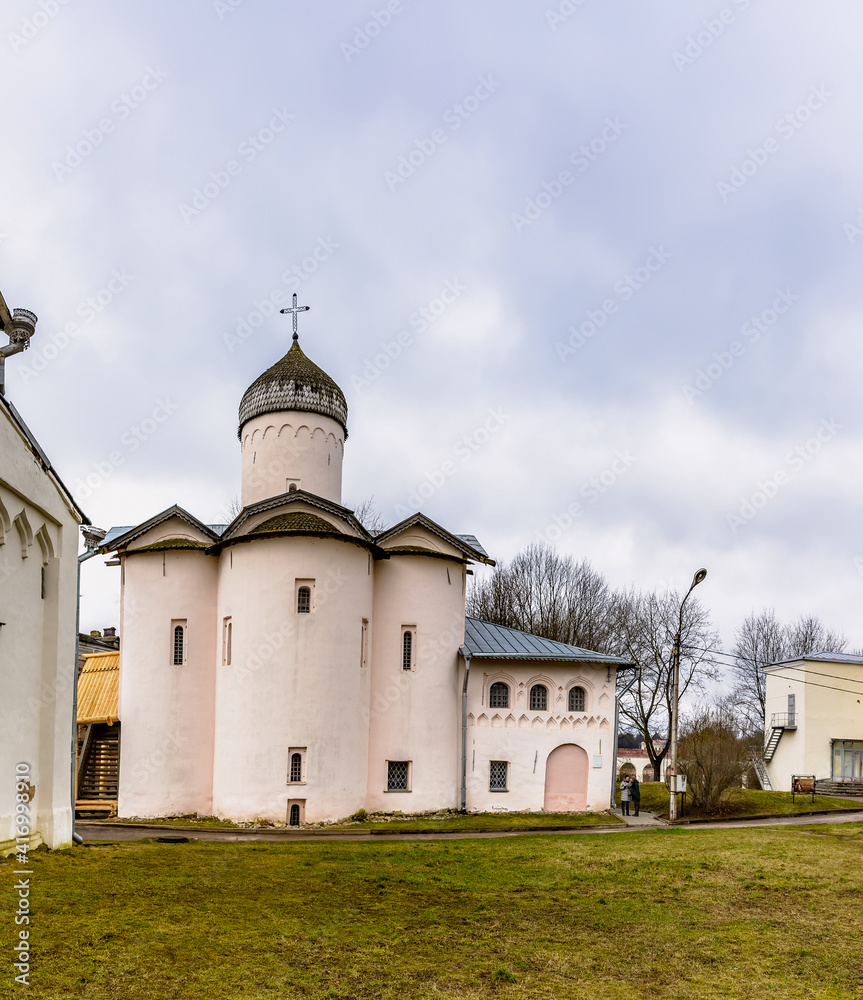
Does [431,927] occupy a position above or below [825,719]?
above

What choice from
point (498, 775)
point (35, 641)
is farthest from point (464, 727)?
point (35, 641)

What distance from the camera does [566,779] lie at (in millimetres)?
28500

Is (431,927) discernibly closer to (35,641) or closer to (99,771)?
(35,641)

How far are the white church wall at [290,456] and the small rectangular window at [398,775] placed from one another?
29.9 ft

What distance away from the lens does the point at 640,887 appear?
42.4 ft

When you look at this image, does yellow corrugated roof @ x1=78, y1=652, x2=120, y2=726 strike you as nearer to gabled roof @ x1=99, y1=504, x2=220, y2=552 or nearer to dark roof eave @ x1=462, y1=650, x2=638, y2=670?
gabled roof @ x1=99, y1=504, x2=220, y2=552

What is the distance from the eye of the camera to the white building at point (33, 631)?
38.3ft

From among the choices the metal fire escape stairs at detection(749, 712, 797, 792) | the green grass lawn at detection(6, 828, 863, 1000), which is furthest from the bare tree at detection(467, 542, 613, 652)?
the green grass lawn at detection(6, 828, 863, 1000)

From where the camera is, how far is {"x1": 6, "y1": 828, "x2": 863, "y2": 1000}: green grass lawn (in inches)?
299

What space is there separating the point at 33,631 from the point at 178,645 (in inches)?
587

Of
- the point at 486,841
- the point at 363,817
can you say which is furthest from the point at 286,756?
the point at 486,841

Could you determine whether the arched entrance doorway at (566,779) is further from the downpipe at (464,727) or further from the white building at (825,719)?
the white building at (825,719)

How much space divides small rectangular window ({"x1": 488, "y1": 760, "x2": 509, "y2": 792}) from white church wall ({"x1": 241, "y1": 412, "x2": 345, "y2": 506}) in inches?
406

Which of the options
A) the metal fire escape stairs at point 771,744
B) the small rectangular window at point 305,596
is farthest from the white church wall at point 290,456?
the metal fire escape stairs at point 771,744
